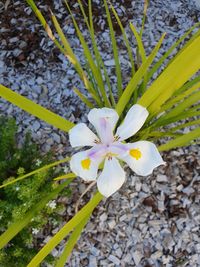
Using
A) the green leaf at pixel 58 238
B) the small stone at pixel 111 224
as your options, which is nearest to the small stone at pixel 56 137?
→ the small stone at pixel 111 224

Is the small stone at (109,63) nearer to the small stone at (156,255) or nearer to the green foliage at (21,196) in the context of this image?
the green foliage at (21,196)

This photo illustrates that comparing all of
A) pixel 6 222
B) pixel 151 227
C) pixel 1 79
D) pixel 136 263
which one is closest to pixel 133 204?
pixel 151 227

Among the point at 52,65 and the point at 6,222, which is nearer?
the point at 6,222

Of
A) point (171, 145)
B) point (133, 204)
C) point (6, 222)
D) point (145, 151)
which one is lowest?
point (133, 204)

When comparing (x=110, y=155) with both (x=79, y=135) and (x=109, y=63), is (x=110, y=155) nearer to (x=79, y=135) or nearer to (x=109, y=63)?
(x=79, y=135)

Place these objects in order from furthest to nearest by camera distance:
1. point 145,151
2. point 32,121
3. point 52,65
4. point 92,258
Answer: point 52,65 < point 32,121 < point 92,258 < point 145,151

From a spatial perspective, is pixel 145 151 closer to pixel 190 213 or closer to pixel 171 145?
pixel 171 145

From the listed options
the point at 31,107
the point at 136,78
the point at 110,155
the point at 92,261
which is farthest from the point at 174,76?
the point at 92,261

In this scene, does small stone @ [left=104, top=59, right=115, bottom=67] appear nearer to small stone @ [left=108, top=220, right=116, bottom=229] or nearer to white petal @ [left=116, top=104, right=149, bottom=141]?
small stone @ [left=108, top=220, right=116, bottom=229]
